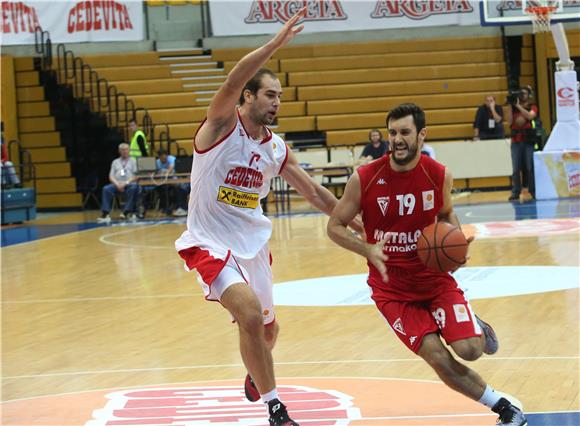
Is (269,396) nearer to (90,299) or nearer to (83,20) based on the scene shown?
(90,299)

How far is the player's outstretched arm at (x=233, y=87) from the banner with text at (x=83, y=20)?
1970 cm

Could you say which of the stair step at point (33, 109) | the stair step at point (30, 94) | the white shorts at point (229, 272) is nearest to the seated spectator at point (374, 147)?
the stair step at point (33, 109)

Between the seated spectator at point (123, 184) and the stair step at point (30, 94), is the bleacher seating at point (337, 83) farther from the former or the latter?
the seated spectator at point (123, 184)

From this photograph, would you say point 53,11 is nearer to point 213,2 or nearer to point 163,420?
point 213,2

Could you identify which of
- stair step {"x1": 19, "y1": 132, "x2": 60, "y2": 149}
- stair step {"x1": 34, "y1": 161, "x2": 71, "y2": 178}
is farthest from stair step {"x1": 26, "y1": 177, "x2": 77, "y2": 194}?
stair step {"x1": 19, "y1": 132, "x2": 60, "y2": 149}

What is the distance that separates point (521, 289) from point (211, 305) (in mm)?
2899

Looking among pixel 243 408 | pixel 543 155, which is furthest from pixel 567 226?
pixel 243 408

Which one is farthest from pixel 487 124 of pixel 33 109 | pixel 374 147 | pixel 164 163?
pixel 33 109

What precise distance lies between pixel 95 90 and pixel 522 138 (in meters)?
10.4

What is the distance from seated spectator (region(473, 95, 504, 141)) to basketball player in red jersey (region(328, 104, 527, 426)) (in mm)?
18485

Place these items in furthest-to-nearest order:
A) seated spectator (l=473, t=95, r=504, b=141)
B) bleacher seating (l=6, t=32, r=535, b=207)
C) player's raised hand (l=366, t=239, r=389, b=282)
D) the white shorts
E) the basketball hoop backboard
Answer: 1. bleacher seating (l=6, t=32, r=535, b=207)
2. seated spectator (l=473, t=95, r=504, b=141)
3. the basketball hoop backboard
4. the white shorts
5. player's raised hand (l=366, t=239, r=389, b=282)

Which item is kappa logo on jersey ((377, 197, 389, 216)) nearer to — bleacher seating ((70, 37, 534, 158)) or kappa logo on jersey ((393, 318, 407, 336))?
kappa logo on jersey ((393, 318, 407, 336))

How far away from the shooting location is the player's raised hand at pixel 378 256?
502 centimetres

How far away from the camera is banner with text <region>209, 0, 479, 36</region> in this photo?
974 inches
